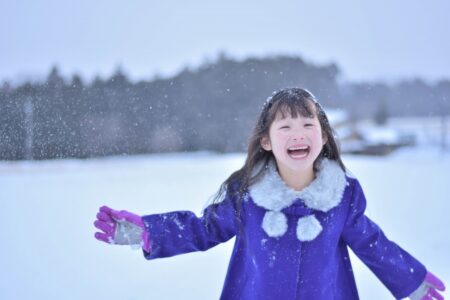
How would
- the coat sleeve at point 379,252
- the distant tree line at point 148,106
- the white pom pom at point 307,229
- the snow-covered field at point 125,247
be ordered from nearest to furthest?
the white pom pom at point 307,229
the coat sleeve at point 379,252
the snow-covered field at point 125,247
the distant tree line at point 148,106

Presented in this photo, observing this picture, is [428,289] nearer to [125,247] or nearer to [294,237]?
[294,237]

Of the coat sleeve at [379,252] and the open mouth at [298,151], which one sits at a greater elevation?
the open mouth at [298,151]

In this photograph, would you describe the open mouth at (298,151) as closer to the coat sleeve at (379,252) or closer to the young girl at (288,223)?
the young girl at (288,223)

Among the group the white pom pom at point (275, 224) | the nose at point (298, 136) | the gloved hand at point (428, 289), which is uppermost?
the nose at point (298, 136)

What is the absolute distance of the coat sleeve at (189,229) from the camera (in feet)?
6.35

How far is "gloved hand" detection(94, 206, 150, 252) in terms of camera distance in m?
1.88

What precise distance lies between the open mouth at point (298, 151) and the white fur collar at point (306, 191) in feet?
0.41

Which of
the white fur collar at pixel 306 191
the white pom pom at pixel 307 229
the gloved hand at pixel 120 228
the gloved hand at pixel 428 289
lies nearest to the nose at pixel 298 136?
the white fur collar at pixel 306 191

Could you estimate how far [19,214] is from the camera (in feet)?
28.2

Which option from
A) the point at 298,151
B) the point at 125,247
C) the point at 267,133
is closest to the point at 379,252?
the point at 298,151

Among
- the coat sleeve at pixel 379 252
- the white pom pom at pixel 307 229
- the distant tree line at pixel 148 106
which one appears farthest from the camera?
the distant tree line at pixel 148 106

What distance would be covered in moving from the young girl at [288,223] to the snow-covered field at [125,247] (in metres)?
1.67

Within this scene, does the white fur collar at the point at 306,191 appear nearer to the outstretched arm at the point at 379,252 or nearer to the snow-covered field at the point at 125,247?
the outstretched arm at the point at 379,252

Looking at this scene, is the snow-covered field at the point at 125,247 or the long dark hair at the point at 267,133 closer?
the long dark hair at the point at 267,133
